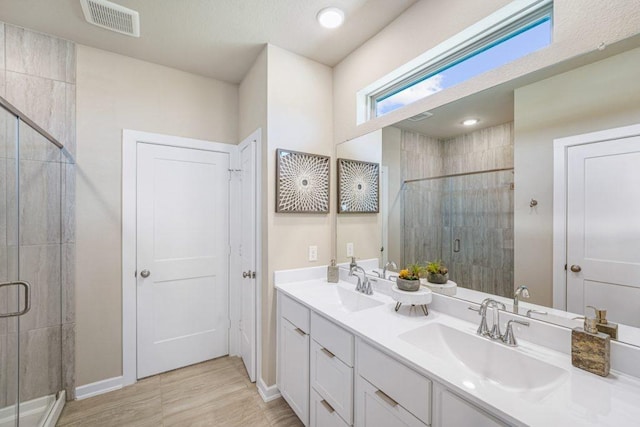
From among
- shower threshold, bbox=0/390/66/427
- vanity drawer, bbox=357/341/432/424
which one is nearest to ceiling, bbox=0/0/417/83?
vanity drawer, bbox=357/341/432/424

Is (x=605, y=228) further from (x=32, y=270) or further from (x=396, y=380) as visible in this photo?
(x=32, y=270)

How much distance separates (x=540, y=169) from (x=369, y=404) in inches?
50.2

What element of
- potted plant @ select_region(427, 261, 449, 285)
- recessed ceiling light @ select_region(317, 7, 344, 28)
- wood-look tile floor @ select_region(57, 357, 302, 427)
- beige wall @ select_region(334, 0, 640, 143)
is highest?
recessed ceiling light @ select_region(317, 7, 344, 28)

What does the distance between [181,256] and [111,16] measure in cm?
182

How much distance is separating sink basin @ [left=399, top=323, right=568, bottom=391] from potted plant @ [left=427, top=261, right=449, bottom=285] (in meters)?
0.29

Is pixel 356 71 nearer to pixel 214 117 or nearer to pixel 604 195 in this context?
pixel 214 117

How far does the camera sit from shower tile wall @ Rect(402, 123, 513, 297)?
1.31 meters

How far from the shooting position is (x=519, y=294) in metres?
1.19

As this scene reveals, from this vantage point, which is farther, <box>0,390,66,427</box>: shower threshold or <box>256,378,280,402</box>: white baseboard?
<box>256,378,280,402</box>: white baseboard

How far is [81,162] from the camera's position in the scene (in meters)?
2.09

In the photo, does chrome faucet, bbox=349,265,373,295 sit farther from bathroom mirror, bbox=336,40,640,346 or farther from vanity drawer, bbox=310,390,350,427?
vanity drawer, bbox=310,390,350,427

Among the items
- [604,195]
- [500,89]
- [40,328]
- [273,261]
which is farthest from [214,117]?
[604,195]

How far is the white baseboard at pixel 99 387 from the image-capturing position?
207 cm

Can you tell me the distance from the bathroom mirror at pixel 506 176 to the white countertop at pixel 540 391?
176 millimetres
